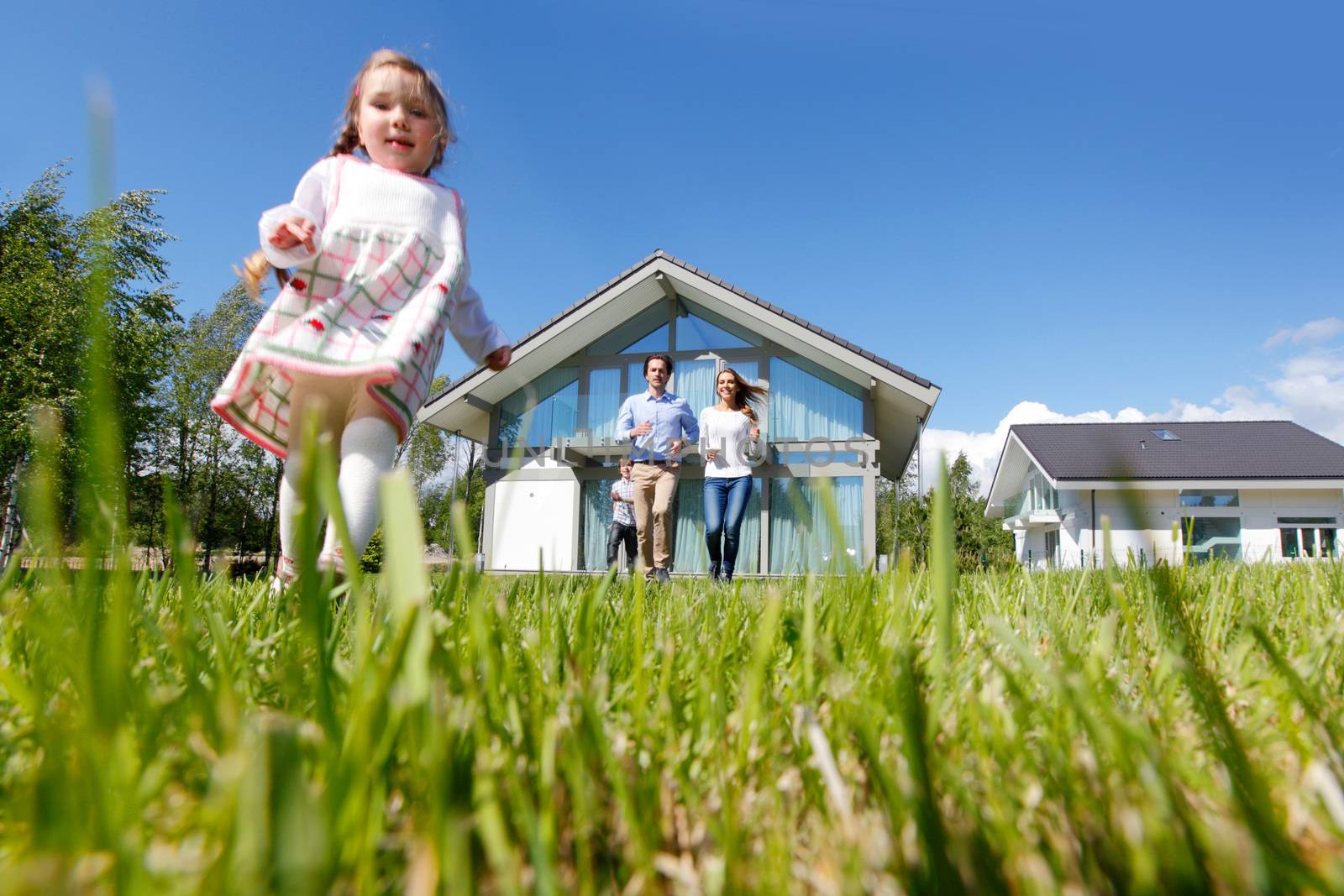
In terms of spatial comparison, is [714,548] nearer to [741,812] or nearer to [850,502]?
[741,812]

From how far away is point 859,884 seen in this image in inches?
14.3

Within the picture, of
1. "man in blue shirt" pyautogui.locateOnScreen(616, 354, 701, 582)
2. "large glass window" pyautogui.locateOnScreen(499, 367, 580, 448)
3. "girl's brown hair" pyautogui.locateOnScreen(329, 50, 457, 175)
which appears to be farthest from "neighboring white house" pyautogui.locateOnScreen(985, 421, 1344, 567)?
"girl's brown hair" pyautogui.locateOnScreen(329, 50, 457, 175)

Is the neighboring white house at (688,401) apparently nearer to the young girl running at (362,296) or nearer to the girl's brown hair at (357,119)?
the girl's brown hair at (357,119)

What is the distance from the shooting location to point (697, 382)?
1446 centimetres

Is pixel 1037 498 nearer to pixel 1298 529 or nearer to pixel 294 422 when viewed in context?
pixel 1298 529

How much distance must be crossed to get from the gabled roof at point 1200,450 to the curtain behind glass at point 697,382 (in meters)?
13.8

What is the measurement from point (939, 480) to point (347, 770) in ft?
1.18

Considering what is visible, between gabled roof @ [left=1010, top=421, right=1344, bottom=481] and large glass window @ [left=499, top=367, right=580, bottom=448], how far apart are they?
15.9m

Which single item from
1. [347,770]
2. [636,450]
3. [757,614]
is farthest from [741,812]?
[636,450]

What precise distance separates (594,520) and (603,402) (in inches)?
90.0

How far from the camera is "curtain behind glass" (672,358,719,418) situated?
47.0 ft

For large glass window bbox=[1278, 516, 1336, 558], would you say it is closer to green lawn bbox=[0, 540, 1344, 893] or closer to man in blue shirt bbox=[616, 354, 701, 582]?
man in blue shirt bbox=[616, 354, 701, 582]

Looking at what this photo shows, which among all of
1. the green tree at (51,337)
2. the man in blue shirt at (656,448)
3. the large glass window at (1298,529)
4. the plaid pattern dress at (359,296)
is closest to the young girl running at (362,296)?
the plaid pattern dress at (359,296)

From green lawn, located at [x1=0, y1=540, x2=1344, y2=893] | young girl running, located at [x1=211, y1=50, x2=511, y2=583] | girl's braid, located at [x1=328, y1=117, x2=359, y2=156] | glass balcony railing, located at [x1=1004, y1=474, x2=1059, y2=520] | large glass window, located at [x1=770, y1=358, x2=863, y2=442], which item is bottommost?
green lawn, located at [x1=0, y1=540, x2=1344, y2=893]
